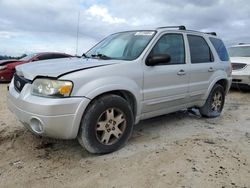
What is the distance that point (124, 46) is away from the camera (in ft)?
15.3

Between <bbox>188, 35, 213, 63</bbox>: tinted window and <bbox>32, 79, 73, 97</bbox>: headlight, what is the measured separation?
2.67 meters

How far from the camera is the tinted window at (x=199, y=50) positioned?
530 centimetres

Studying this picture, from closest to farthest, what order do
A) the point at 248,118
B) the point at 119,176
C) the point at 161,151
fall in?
1. the point at 119,176
2. the point at 161,151
3. the point at 248,118

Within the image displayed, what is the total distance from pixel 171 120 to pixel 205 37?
1.79m

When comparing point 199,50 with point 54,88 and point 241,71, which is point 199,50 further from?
point 241,71

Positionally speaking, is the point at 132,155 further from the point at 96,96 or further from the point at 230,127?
the point at 230,127

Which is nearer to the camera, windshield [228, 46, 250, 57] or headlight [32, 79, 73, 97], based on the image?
headlight [32, 79, 73, 97]

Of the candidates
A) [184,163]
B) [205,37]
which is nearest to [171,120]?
[205,37]

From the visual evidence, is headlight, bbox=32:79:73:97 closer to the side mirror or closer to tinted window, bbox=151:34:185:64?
the side mirror

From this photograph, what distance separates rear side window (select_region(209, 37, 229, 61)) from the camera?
6033 millimetres

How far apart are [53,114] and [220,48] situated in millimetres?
4205

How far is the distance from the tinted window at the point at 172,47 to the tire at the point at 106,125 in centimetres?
109

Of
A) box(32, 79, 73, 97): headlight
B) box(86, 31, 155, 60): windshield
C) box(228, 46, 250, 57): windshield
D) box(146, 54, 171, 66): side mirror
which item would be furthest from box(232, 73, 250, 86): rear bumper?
box(32, 79, 73, 97): headlight

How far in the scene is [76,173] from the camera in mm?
3359
